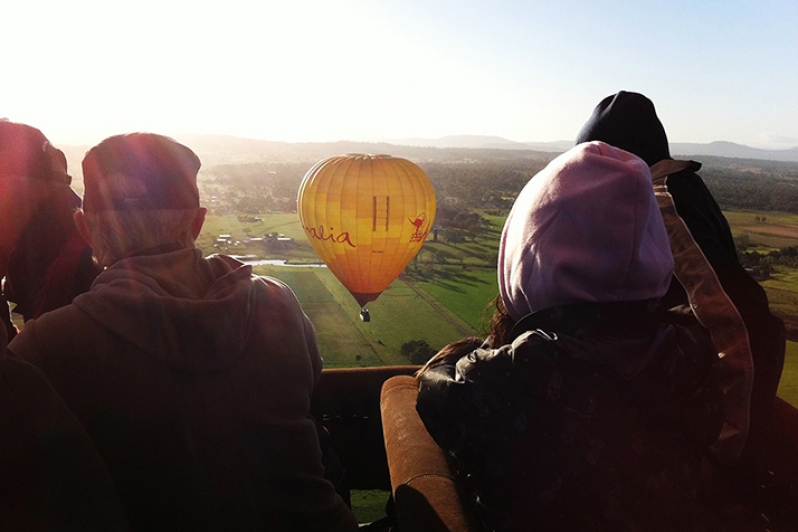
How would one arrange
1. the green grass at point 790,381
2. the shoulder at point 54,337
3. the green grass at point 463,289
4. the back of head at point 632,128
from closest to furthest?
the shoulder at point 54,337, the back of head at point 632,128, the green grass at point 790,381, the green grass at point 463,289

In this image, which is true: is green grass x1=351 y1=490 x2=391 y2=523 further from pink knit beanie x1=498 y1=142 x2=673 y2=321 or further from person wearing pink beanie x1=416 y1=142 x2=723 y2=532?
pink knit beanie x1=498 y1=142 x2=673 y2=321

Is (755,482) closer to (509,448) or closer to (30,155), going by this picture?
(509,448)

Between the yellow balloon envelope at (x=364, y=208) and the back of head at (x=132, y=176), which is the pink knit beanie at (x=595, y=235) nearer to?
the back of head at (x=132, y=176)

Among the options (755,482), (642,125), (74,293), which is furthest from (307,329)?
(642,125)

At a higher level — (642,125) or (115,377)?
(642,125)

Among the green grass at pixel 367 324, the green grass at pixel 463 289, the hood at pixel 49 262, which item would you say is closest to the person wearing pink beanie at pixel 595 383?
the hood at pixel 49 262

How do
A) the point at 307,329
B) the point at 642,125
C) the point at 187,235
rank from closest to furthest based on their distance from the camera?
the point at 187,235, the point at 307,329, the point at 642,125

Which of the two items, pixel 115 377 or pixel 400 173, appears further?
pixel 400 173
